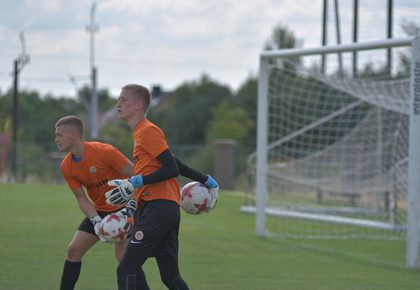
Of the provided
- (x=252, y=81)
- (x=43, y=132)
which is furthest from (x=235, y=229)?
(x=43, y=132)

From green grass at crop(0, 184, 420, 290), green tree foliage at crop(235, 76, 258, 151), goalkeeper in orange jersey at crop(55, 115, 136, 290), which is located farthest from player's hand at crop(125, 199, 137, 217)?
green tree foliage at crop(235, 76, 258, 151)

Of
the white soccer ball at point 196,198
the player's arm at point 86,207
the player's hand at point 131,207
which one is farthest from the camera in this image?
the player's arm at point 86,207

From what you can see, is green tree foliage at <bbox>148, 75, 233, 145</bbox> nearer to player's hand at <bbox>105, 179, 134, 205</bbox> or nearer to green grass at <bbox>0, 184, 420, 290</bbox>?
green grass at <bbox>0, 184, 420, 290</bbox>

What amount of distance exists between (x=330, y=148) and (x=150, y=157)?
13.0 m

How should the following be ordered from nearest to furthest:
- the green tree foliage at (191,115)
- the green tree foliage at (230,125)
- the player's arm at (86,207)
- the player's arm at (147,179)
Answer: the player's arm at (147,179) < the player's arm at (86,207) < the green tree foliage at (230,125) < the green tree foliage at (191,115)

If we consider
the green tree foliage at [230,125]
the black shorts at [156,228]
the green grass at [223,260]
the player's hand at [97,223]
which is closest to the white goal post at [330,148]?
the green grass at [223,260]

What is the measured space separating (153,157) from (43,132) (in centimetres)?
6283

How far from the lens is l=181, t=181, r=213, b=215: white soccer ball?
7.71 m

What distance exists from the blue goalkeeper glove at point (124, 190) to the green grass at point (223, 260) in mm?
2351

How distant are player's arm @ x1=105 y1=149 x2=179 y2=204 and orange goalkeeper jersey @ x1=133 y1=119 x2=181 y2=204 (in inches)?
2.9

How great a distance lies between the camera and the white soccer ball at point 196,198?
7.71 meters

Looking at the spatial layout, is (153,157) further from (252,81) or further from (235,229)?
(252,81)

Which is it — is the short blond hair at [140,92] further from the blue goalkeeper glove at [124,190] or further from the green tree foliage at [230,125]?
the green tree foliage at [230,125]

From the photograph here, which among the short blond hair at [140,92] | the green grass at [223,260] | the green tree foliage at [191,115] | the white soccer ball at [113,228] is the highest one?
the green tree foliage at [191,115]
